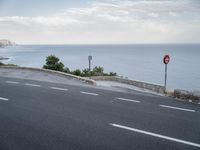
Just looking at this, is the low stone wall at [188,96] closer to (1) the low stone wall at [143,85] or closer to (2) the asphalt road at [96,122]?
(2) the asphalt road at [96,122]

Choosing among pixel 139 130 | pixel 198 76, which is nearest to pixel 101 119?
pixel 139 130

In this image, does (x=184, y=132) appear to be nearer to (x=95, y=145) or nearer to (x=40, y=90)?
(x=95, y=145)

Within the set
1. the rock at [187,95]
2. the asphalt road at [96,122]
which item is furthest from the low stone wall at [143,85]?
the asphalt road at [96,122]

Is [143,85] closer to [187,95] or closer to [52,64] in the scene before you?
[187,95]

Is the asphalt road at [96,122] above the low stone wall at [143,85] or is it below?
below

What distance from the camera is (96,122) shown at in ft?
22.1

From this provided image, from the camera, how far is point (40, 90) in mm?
11836

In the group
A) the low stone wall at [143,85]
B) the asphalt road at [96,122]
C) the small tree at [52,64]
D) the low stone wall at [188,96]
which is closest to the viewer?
the asphalt road at [96,122]

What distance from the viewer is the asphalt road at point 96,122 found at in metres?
5.32

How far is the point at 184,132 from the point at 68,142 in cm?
331

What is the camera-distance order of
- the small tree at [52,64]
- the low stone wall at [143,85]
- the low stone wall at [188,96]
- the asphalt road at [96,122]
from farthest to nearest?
the small tree at [52,64] → the low stone wall at [143,85] → the low stone wall at [188,96] → the asphalt road at [96,122]

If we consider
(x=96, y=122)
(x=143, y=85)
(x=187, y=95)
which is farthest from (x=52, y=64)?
(x=96, y=122)

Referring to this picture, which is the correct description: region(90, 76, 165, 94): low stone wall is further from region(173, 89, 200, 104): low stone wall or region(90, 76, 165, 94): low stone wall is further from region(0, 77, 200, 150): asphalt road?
region(0, 77, 200, 150): asphalt road

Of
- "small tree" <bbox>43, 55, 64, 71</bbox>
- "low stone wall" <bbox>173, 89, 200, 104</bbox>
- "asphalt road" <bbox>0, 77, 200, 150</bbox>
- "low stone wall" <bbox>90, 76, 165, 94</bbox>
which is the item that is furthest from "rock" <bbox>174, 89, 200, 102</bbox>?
"small tree" <bbox>43, 55, 64, 71</bbox>
